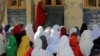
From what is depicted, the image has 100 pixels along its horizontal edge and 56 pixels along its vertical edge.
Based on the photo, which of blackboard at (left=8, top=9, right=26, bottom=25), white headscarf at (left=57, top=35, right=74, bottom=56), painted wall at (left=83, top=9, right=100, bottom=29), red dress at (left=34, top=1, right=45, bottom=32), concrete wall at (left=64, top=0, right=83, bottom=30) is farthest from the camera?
blackboard at (left=8, top=9, right=26, bottom=25)

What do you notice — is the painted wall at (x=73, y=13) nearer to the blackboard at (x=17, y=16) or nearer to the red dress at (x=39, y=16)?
the red dress at (x=39, y=16)

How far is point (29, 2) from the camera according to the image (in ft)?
40.2

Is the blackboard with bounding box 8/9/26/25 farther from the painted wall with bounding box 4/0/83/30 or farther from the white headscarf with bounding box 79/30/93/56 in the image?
the white headscarf with bounding box 79/30/93/56

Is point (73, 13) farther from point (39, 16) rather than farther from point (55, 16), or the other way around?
point (39, 16)

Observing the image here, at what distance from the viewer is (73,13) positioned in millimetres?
11422

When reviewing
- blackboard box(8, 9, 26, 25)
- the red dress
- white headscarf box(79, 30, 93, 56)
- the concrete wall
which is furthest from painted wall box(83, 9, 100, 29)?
white headscarf box(79, 30, 93, 56)

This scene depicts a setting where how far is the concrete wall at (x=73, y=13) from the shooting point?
36.9 feet

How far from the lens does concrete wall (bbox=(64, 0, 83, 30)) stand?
11.3m

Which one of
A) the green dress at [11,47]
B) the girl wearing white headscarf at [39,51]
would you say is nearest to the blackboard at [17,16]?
the green dress at [11,47]

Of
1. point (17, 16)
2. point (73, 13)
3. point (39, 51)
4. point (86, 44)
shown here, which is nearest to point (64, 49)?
point (39, 51)

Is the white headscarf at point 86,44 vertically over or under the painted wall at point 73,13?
under

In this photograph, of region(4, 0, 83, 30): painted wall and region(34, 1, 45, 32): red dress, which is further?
region(34, 1, 45, 32): red dress

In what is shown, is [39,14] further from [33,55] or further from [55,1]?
[33,55]

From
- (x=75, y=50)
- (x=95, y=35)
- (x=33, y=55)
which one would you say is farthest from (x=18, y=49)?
(x=95, y=35)
